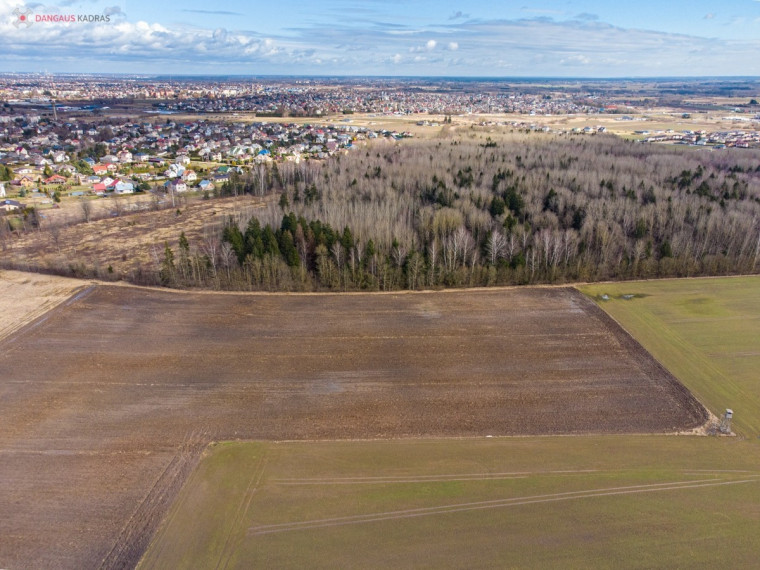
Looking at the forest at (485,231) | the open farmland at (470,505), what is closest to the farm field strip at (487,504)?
the open farmland at (470,505)

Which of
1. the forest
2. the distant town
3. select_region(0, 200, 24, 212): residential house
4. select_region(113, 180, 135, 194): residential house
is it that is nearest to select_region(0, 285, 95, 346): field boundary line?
the forest

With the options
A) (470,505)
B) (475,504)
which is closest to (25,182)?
(470,505)

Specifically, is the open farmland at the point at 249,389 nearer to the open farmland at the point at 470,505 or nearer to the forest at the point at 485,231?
the open farmland at the point at 470,505

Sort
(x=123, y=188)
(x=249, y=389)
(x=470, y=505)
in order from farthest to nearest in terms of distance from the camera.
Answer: (x=123, y=188), (x=249, y=389), (x=470, y=505)

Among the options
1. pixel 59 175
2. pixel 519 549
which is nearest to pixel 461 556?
pixel 519 549

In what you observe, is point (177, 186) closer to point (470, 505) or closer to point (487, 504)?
point (470, 505)

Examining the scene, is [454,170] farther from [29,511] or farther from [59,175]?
[59,175]
